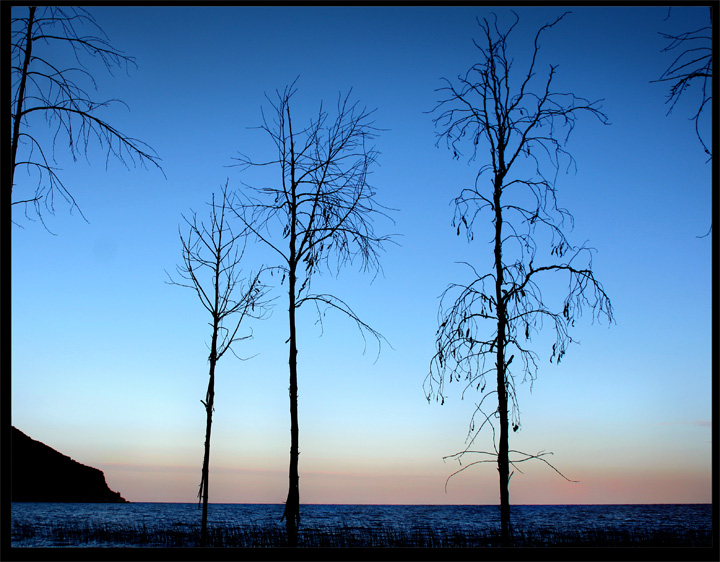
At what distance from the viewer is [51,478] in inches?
4473

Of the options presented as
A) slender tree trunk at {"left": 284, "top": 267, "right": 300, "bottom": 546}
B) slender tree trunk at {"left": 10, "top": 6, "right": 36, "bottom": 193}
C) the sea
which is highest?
slender tree trunk at {"left": 10, "top": 6, "right": 36, "bottom": 193}

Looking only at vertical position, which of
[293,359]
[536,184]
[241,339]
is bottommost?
[293,359]

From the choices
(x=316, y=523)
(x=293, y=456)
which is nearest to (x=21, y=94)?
(x=293, y=456)

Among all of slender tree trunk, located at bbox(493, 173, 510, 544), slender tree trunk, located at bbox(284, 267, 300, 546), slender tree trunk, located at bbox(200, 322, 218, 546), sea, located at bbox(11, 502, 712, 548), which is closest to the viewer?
slender tree trunk, located at bbox(493, 173, 510, 544)

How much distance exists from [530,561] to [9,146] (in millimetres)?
6662

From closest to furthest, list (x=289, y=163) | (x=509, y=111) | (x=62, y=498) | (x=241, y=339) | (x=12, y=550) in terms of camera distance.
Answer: (x=12, y=550), (x=509, y=111), (x=289, y=163), (x=241, y=339), (x=62, y=498)

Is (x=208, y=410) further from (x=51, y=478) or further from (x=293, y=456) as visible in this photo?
(x=51, y=478)

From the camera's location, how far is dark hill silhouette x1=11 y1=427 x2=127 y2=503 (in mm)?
107438

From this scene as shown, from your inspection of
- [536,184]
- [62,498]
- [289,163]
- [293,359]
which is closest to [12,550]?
[293,359]

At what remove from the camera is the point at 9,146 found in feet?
19.6

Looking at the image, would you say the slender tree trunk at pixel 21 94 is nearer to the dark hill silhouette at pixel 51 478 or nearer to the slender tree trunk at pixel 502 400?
the slender tree trunk at pixel 502 400

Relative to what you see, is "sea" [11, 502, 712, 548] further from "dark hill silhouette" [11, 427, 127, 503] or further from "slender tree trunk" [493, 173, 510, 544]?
"dark hill silhouette" [11, 427, 127, 503]

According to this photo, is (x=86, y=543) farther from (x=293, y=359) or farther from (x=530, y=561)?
(x=530, y=561)

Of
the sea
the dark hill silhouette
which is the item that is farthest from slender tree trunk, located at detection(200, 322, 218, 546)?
the dark hill silhouette
